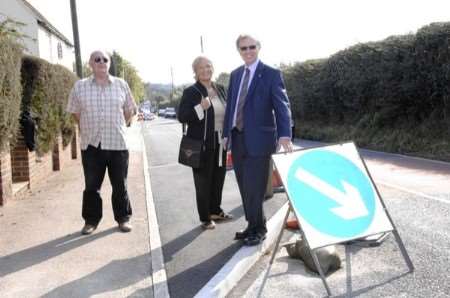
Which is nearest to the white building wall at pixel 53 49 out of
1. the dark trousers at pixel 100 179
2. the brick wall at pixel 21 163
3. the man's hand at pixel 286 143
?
the brick wall at pixel 21 163

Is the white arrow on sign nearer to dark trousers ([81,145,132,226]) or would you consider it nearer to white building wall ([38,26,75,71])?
dark trousers ([81,145,132,226])

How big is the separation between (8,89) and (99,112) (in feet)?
6.02

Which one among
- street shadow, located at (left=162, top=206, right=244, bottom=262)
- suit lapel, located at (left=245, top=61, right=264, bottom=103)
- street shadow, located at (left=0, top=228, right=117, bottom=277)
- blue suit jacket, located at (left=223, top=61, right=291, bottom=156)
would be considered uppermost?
suit lapel, located at (left=245, top=61, right=264, bottom=103)

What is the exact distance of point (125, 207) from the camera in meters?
5.73

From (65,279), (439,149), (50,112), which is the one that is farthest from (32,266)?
(439,149)

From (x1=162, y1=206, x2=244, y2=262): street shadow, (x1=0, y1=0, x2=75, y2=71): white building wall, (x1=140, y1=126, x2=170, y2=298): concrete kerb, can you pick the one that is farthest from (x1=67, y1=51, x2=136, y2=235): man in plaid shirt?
(x1=0, y1=0, x2=75, y2=71): white building wall

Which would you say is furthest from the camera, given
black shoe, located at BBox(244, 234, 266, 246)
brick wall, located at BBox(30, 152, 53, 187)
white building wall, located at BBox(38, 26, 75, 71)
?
white building wall, located at BBox(38, 26, 75, 71)

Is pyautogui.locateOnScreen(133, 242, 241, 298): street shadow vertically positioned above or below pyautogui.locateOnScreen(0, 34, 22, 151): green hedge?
below

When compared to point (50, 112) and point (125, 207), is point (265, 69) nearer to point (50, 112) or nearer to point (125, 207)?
point (125, 207)

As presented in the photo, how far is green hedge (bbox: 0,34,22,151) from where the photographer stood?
617 cm

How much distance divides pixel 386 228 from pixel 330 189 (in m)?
0.56

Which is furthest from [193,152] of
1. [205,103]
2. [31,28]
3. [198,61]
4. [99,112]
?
[31,28]

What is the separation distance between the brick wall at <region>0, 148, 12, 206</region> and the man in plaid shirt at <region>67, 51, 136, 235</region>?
1838 mm

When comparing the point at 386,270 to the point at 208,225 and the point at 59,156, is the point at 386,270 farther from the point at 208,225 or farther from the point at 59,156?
the point at 59,156
